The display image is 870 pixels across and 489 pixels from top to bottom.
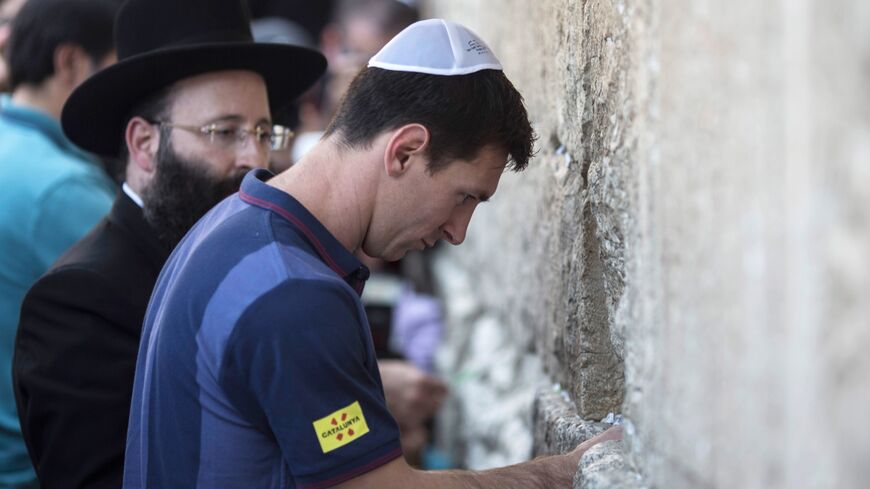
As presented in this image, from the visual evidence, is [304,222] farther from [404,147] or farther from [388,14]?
[388,14]

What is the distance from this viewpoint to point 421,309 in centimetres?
558

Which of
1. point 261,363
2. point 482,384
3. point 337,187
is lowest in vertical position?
point 482,384

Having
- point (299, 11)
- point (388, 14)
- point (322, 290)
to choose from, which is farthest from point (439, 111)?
point (299, 11)

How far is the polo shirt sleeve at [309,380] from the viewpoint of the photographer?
163 centimetres

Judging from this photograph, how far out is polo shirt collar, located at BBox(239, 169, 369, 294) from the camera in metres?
1.81

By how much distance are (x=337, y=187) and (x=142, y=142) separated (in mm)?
1131

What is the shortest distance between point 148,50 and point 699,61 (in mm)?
1772

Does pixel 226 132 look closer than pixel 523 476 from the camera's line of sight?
Answer: No

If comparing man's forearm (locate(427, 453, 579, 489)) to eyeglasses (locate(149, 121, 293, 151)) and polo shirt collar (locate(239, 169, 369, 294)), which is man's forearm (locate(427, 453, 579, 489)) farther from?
eyeglasses (locate(149, 121, 293, 151))

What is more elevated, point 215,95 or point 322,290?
point 215,95

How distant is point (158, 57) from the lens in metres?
2.74

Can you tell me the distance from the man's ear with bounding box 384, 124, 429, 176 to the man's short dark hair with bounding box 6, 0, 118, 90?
85.1 inches

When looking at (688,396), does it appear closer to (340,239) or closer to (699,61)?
(699,61)

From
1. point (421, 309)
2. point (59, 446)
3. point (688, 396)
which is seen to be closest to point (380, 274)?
point (421, 309)
